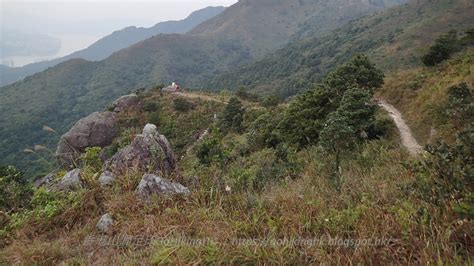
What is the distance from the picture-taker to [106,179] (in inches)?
220

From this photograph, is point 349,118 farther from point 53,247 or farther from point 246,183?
point 53,247

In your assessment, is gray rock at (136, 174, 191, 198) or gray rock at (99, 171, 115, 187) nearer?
gray rock at (136, 174, 191, 198)

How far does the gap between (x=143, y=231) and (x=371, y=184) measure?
8.95 feet

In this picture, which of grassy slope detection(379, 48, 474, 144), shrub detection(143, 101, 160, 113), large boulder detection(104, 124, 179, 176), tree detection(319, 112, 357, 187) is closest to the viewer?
large boulder detection(104, 124, 179, 176)

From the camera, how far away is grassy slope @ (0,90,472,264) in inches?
127

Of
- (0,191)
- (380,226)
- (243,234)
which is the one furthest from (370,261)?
(0,191)

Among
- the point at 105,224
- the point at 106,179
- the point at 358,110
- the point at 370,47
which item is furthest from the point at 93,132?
Result: the point at 370,47

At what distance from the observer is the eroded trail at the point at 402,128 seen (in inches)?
584

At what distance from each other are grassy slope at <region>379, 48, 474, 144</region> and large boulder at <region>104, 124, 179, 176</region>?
9.68 metres

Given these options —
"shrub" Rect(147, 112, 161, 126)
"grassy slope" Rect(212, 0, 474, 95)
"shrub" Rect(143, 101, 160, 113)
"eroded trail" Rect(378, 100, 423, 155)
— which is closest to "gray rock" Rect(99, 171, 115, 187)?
"eroded trail" Rect(378, 100, 423, 155)

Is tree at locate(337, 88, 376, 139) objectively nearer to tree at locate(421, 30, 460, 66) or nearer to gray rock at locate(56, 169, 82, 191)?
tree at locate(421, 30, 460, 66)

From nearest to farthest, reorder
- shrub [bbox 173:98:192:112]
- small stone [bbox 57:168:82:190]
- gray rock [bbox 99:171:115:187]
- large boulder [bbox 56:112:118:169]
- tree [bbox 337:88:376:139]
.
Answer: gray rock [bbox 99:171:115:187] → small stone [bbox 57:168:82:190] → tree [bbox 337:88:376:139] → large boulder [bbox 56:112:118:169] → shrub [bbox 173:98:192:112]

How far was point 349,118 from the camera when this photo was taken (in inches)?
620

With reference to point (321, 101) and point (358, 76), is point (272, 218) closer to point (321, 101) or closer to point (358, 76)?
point (321, 101)
